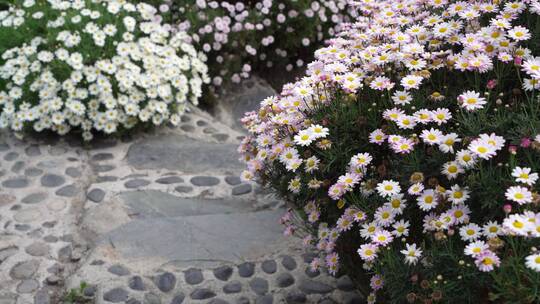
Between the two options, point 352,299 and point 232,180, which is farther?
point 232,180

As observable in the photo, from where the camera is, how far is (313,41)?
594 cm

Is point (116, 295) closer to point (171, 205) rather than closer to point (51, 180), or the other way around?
point (171, 205)

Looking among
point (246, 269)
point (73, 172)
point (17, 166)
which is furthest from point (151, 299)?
point (17, 166)

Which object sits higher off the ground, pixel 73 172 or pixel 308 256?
pixel 73 172

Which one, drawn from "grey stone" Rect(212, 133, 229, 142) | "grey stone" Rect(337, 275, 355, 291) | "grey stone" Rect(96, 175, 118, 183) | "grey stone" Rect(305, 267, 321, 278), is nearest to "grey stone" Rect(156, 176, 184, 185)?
"grey stone" Rect(96, 175, 118, 183)

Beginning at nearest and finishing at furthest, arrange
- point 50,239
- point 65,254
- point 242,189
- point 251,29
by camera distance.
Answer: point 65,254 < point 50,239 < point 242,189 < point 251,29

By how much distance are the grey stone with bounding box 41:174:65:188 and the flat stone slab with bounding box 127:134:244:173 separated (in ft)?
1.50

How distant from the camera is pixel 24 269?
323 cm

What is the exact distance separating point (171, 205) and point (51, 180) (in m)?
0.79

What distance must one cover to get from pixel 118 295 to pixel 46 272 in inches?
16.9

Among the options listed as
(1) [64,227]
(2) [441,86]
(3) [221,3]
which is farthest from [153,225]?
(3) [221,3]

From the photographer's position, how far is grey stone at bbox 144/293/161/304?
303 centimetres

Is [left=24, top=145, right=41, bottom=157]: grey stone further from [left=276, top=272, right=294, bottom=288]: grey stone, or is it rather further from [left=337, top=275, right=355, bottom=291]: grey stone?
[left=337, top=275, right=355, bottom=291]: grey stone

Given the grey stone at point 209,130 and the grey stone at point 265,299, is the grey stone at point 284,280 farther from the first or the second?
the grey stone at point 209,130
